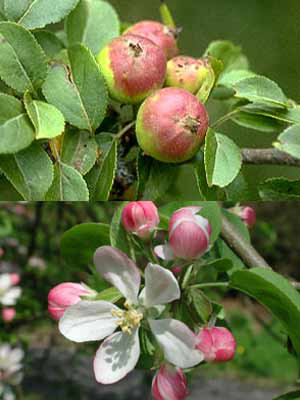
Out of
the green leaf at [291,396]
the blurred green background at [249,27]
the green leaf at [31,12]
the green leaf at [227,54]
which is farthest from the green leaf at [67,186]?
Result: the blurred green background at [249,27]

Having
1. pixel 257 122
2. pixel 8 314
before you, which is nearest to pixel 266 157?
pixel 257 122

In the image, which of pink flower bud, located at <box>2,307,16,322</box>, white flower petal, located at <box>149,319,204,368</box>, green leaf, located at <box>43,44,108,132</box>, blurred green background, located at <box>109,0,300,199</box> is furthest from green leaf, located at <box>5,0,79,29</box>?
pink flower bud, located at <box>2,307,16,322</box>

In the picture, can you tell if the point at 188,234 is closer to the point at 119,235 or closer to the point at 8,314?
the point at 119,235

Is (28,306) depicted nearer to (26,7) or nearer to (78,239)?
(78,239)

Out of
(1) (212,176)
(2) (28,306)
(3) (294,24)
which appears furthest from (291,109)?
(2) (28,306)

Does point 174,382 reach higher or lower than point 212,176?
lower
